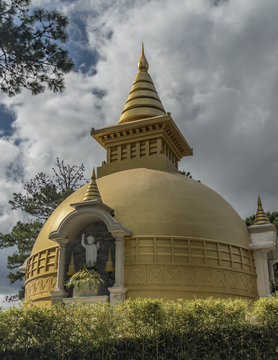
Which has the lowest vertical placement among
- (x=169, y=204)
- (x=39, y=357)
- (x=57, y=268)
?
(x=39, y=357)

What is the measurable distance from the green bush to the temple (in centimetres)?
467

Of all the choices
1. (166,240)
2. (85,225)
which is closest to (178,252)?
(166,240)

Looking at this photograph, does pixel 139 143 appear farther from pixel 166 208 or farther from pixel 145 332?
pixel 145 332

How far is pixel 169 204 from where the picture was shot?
723 inches

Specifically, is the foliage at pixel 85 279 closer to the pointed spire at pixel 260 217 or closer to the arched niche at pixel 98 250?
the arched niche at pixel 98 250

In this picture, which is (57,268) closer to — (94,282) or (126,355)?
(94,282)

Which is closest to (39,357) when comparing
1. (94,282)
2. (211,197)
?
(94,282)

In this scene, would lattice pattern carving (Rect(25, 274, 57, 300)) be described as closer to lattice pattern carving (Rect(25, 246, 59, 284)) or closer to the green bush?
lattice pattern carving (Rect(25, 246, 59, 284))

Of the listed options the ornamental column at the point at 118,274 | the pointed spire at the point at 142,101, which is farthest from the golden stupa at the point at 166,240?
the pointed spire at the point at 142,101

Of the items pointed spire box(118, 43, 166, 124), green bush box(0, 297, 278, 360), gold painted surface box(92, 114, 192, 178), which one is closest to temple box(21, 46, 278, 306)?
gold painted surface box(92, 114, 192, 178)

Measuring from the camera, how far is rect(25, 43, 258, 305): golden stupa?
1670 cm

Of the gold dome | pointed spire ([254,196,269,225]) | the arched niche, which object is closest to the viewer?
the gold dome

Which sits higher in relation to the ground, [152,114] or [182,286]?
[152,114]

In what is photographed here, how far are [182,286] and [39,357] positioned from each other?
7.03 meters
